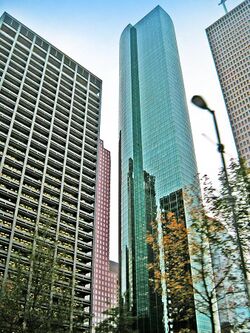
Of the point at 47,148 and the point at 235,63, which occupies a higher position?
the point at 235,63

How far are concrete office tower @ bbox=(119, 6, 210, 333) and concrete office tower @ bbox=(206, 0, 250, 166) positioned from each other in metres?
17.8

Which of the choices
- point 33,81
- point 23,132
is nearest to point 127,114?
point 33,81

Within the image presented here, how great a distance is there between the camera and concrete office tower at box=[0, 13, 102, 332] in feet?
295

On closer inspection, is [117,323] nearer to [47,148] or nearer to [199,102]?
[199,102]

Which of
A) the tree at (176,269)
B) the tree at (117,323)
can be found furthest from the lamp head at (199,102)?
the tree at (117,323)

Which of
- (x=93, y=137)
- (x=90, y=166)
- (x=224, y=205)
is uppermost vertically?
(x=93, y=137)

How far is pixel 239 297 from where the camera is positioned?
71.2ft

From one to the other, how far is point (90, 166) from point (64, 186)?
13877 mm

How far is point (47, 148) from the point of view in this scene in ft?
347

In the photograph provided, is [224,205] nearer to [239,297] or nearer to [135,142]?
[239,297]

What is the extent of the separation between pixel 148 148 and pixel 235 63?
173 ft

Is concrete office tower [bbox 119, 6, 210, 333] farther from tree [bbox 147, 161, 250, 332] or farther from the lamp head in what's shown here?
the lamp head

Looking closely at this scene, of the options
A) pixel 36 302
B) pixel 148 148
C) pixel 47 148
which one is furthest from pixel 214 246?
pixel 148 148

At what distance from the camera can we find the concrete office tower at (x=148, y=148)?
125 m
